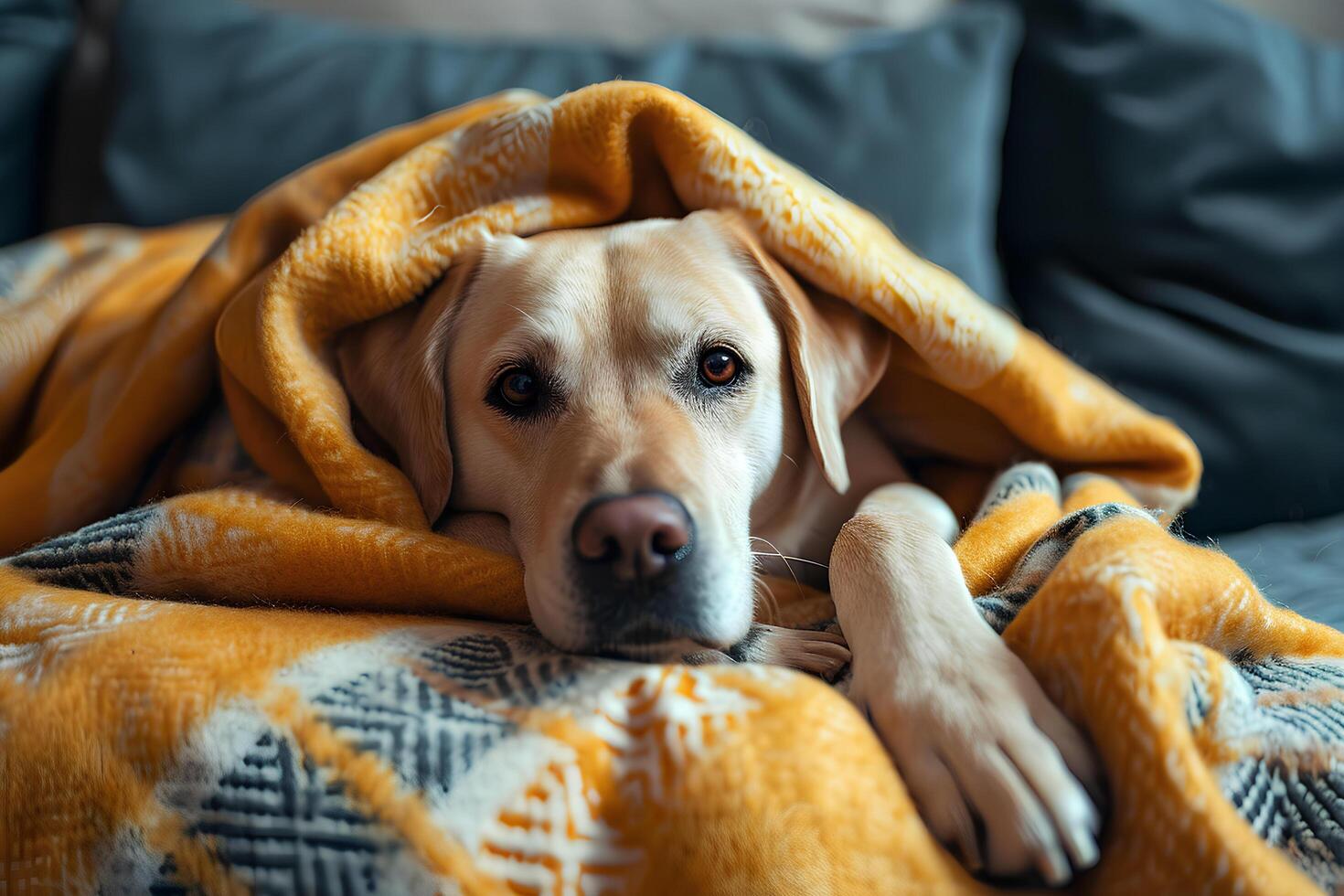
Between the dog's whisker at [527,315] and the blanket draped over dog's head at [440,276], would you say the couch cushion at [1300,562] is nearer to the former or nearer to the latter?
the blanket draped over dog's head at [440,276]

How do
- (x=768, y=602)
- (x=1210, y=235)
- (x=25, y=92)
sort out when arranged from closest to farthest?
(x=768, y=602), (x=1210, y=235), (x=25, y=92)

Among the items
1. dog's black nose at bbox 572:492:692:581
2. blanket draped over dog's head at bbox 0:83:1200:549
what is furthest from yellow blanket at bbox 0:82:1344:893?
dog's black nose at bbox 572:492:692:581

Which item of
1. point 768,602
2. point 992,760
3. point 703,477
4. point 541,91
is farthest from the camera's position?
point 541,91

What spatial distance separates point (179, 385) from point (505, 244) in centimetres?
59

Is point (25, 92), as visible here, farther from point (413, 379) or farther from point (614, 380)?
point (614, 380)

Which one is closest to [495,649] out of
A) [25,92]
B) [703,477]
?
[703,477]

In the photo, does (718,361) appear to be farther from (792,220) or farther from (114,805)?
(114,805)

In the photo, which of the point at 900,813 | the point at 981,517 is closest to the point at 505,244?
the point at 981,517

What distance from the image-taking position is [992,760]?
71 cm

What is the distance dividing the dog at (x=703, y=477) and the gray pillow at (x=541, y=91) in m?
0.59

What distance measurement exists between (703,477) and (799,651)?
0.78ft

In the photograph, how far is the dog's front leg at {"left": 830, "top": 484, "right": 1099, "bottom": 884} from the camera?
0.69 metres

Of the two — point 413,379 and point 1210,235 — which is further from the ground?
point 1210,235

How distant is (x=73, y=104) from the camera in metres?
2.12
